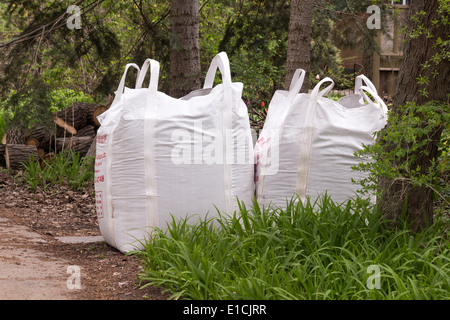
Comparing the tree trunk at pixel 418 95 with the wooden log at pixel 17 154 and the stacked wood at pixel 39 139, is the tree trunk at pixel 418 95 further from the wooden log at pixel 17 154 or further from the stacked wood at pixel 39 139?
the stacked wood at pixel 39 139

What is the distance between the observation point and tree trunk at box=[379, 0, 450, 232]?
3.45 m

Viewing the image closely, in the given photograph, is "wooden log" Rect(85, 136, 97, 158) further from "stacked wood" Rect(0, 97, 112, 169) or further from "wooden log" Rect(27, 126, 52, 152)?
"wooden log" Rect(27, 126, 52, 152)

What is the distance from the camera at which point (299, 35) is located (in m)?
5.24

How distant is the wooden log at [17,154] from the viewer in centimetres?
802

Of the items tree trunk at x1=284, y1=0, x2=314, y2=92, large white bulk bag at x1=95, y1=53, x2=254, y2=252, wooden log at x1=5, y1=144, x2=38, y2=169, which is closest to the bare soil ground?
wooden log at x1=5, y1=144, x2=38, y2=169

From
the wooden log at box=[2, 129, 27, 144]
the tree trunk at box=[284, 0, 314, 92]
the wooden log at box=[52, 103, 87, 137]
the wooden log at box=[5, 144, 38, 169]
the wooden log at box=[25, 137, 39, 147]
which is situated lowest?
the wooden log at box=[5, 144, 38, 169]

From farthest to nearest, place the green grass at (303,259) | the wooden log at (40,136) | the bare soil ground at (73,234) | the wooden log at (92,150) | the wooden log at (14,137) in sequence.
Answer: the wooden log at (14,137) < the wooden log at (40,136) < the wooden log at (92,150) < the bare soil ground at (73,234) < the green grass at (303,259)

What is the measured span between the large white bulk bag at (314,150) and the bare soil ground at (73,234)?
3.67 feet

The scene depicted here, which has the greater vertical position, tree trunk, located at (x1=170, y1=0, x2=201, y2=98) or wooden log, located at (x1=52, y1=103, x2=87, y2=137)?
tree trunk, located at (x1=170, y1=0, x2=201, y2=98)

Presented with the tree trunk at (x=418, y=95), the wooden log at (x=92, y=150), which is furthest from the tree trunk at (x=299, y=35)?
the wooden log at (x=92, y=150)

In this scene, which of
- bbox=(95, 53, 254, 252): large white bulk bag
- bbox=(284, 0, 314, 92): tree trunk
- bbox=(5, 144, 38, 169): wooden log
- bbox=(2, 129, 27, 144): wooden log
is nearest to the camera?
bbox=(95, 53, 254, 252): large white bulk bag

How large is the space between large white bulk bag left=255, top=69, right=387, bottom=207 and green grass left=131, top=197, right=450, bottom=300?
0.98 feet

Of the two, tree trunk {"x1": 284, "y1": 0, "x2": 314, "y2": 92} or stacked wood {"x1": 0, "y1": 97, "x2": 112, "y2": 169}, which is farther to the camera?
stacked wood {"x1": 0, "y1": 97, "x2": 112, "y2": 169}

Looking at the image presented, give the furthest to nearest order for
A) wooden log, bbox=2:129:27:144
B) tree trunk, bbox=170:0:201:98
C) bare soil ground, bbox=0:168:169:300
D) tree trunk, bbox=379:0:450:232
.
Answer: wooden log, bbox=2:129:27:144
tree trunk, bbox=170:0:201:98
tree trunk, bbox=379:0:450:232
bare soil ground, bbox=0:168:169:300
